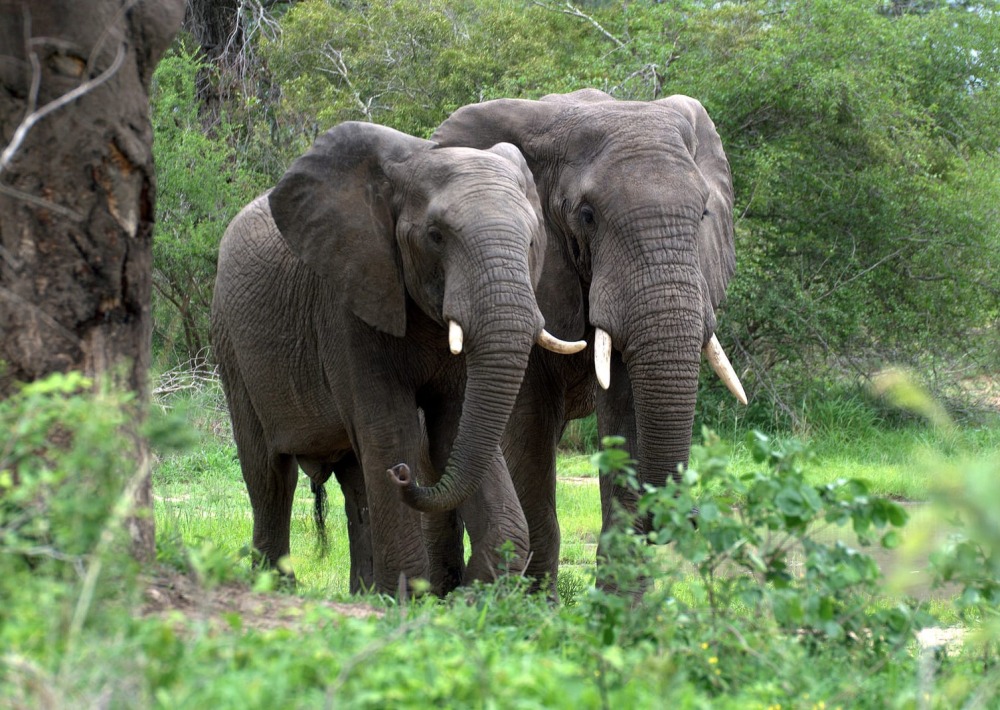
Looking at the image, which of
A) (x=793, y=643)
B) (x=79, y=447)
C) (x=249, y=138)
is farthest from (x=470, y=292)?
(x=249, y=138)

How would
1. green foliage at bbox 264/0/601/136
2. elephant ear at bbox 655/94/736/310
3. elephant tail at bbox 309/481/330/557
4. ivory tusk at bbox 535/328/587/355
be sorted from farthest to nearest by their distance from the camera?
green foliage at bbox 264/0/601/136, elephant tail at bbox 309/481/330/557, elephant ear at bbox 655/94/736/310, ivory tusk at bbox 535/328/587/355

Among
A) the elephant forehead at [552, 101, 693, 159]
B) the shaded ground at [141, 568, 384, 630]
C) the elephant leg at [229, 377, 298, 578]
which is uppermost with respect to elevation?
the elephant forehead at [552, 101, 693, 159]

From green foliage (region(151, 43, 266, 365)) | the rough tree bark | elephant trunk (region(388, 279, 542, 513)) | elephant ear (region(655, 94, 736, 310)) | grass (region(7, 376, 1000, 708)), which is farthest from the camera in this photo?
green foliage (region(151, 43, 266, 365))

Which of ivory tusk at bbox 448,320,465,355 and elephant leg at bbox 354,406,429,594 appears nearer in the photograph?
ivory tusk at bbox 448,320,465,355

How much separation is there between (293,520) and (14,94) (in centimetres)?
649

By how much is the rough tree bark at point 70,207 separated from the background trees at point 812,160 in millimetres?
9415

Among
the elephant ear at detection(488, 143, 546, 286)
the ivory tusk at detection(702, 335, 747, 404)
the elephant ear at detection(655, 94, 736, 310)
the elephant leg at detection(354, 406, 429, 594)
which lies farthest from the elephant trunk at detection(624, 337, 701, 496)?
the elephant leg at detection(354, 406, 429, 594)

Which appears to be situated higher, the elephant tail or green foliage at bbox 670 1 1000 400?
green foliage at bbox 670 1 1000 400

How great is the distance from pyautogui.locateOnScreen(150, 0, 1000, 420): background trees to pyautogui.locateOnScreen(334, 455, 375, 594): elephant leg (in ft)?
20.3

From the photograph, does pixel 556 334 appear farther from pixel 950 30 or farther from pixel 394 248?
pixel 950 30

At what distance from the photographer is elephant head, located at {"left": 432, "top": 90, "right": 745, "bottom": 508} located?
617 cm

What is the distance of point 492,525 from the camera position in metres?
6.17

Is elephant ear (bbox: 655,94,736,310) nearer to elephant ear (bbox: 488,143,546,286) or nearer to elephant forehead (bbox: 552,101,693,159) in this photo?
elephant forehead (bbox: 552,101,693,159)

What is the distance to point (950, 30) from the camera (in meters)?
14.7
